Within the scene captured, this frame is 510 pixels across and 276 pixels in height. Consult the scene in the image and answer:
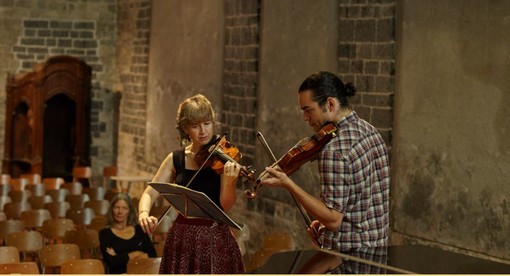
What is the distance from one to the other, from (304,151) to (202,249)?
989mm

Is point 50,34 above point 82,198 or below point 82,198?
above

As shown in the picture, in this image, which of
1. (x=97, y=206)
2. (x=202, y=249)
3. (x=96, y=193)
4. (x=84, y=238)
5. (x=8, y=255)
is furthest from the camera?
(x=96, y=193)

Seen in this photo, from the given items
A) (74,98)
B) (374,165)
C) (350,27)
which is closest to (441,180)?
(350,27)

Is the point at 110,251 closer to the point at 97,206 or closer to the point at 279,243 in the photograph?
the point at 279,243

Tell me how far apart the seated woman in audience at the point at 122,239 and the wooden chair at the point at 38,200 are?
2.99 metres

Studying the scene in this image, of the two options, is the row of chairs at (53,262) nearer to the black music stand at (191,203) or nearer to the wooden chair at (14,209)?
the black music stand at (191,203)

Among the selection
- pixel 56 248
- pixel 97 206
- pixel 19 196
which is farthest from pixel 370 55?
pixel 19 196

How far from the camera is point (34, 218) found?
1028cm

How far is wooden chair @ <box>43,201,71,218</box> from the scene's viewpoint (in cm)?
1102

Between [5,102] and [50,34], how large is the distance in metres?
1.45

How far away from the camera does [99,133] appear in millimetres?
18094

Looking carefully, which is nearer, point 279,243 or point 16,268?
point 16,268

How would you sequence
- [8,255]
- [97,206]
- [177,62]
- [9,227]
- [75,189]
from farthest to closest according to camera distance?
[177,62] → [75,189] → [97,206] → [9,227] → [8,255]

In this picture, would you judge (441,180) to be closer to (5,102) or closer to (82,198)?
(82,198)
